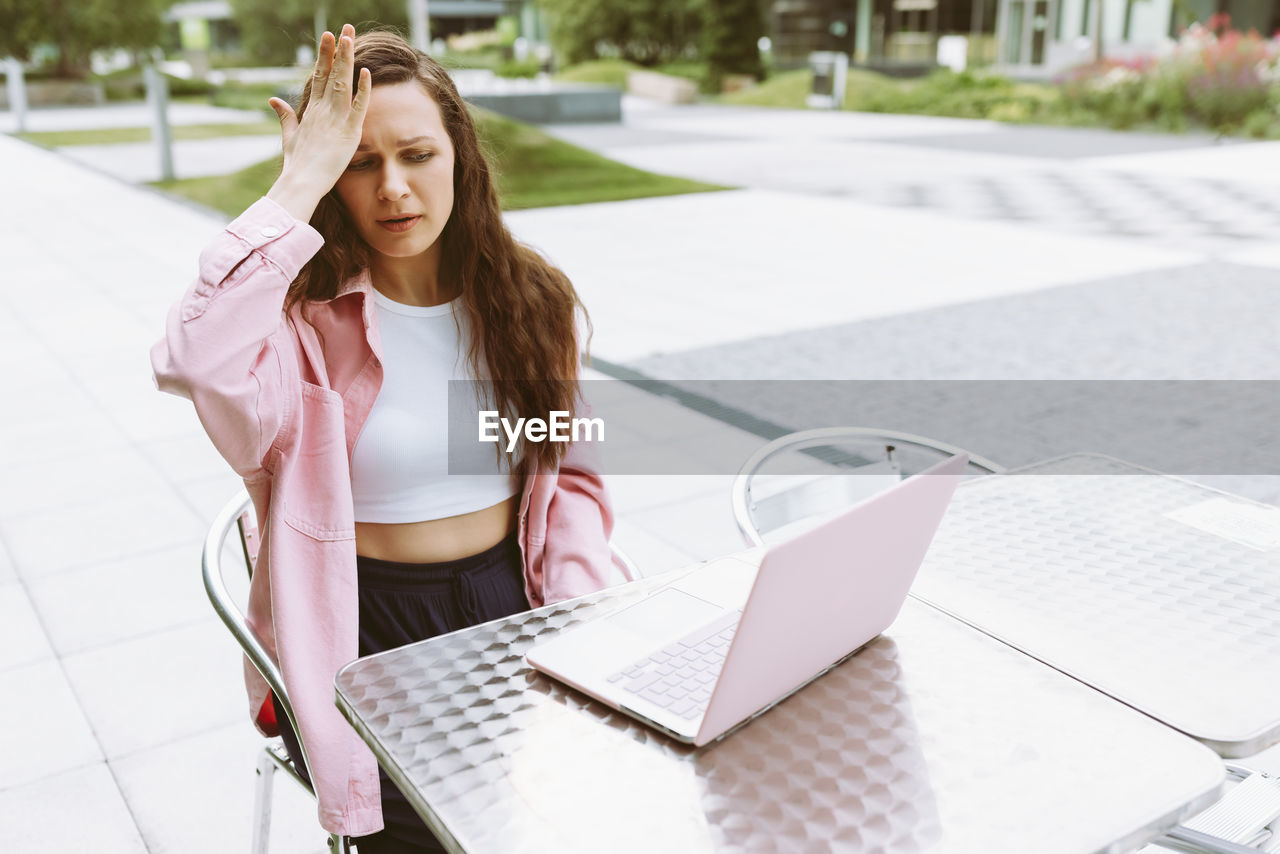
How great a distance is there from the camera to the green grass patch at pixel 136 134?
756 inches

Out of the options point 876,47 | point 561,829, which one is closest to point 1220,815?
point 561,829

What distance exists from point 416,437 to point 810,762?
2.77ft

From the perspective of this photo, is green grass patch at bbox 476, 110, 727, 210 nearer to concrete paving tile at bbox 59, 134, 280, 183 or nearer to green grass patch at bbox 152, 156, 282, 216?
green grass patch at bbox 152, 156, 282, 216

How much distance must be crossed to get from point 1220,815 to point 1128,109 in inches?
808

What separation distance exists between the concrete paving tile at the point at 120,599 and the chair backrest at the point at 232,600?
1.41 m

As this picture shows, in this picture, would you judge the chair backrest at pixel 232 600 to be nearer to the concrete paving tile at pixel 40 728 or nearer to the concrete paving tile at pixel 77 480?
the concrete paving tile at pixel 40 728

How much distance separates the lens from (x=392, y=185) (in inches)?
66.9

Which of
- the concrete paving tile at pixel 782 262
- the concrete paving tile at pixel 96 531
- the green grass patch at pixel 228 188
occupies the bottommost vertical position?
the concrete paving tile at pixel 96 531

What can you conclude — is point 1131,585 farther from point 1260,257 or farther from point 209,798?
point 1260,257

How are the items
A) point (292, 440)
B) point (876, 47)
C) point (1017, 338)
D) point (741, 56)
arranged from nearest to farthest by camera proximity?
point (292, 440) < point (1017, 338) < point (741, 56) < point (876, 47)

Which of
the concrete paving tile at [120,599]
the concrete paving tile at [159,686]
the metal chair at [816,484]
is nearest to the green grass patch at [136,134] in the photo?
the concrete paving tile at [120,599]

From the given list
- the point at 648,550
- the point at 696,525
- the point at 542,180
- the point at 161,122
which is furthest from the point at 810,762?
the point at 161,122

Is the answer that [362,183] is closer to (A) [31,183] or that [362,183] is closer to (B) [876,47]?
(A) [31,183]

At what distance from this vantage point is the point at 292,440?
1654 millimetres
